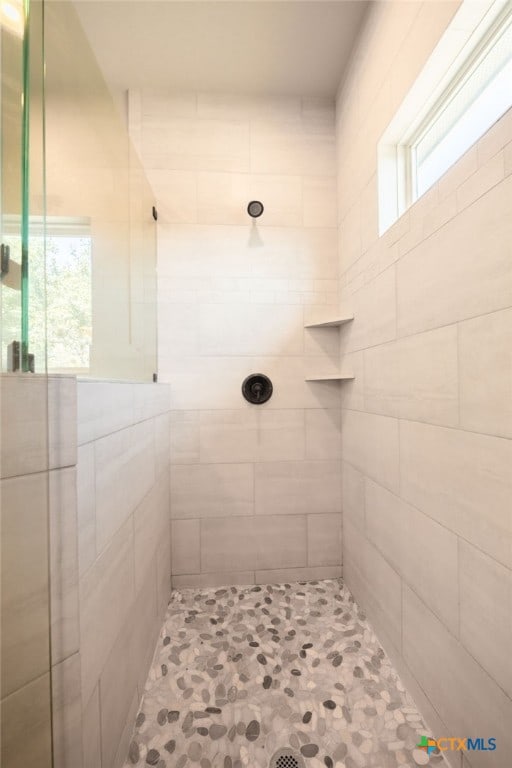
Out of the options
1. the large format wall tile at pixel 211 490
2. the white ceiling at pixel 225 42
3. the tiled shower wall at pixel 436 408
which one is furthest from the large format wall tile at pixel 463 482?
the white ceiling at pixel 225 42

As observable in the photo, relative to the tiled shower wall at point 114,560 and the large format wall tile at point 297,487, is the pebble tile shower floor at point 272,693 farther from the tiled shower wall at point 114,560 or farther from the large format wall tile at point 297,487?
the large format wall tile at point 297,487

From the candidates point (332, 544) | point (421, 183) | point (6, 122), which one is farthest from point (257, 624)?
point (421, 183)

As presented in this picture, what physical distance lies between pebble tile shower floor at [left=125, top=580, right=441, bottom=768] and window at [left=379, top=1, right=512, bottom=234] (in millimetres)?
1653

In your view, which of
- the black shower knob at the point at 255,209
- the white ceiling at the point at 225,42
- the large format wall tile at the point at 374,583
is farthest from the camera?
the black shower knob at the point at 255,209

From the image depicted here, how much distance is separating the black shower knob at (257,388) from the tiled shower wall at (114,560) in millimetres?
544

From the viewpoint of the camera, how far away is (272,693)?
1093 mm

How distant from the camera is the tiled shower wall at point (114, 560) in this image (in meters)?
0.69

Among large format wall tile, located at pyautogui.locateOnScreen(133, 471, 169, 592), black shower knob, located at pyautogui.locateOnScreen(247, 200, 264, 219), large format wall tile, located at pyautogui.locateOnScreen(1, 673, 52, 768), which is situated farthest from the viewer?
black shower knob, located at pyautogui.locateOnScreen(247, 200, 264, 219)

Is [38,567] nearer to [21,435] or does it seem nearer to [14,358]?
[21,435]

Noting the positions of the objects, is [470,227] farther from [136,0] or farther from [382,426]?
[136,0]

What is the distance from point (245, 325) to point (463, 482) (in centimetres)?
122

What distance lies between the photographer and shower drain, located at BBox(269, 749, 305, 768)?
887 mm

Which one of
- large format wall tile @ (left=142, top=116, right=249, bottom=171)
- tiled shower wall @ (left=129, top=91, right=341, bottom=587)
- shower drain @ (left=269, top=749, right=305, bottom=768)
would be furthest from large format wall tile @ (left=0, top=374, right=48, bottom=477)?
large format wall tile @ (left=142, top=116, right=249, bottom=171)

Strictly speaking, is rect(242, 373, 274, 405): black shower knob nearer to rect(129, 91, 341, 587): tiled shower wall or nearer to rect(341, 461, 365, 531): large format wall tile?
rect(129, 91, 341, 587): tiled shower wall
